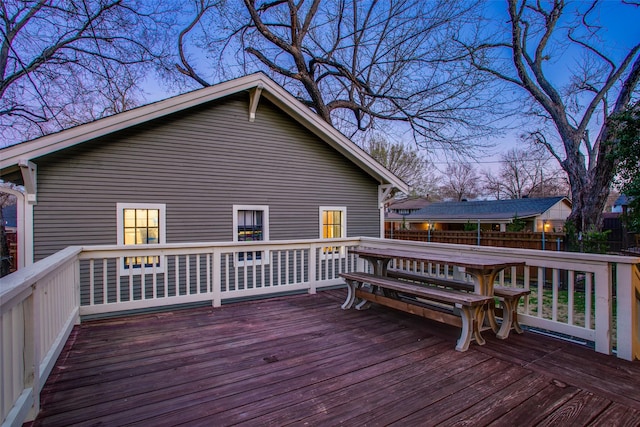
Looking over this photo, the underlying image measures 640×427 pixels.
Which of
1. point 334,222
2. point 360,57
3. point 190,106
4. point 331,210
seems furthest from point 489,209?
point 190,106

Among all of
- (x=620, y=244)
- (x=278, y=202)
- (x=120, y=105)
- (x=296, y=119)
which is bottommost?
(x=620, y=244)

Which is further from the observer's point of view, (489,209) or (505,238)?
(489,209)

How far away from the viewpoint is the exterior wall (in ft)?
18.1

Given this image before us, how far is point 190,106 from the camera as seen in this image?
20.3 ft

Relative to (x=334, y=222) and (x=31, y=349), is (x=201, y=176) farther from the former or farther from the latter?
(x=31, y=349)

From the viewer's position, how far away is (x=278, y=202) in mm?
7344

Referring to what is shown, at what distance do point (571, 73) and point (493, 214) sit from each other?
9145 mm

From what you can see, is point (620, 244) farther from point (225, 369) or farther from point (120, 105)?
point (120, 105)

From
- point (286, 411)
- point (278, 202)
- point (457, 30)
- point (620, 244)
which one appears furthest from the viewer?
point (620, 244)

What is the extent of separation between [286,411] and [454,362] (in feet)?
4.78

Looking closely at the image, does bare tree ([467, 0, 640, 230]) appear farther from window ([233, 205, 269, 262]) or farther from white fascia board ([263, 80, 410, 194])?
window ([233, 205, 269, 262])

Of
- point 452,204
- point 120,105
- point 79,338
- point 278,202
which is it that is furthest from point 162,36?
point 452,204

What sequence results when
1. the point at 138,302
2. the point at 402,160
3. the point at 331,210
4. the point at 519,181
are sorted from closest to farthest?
the point at 138,302 → the point at 331,210 → the point at 402,160 → the point at 519,181

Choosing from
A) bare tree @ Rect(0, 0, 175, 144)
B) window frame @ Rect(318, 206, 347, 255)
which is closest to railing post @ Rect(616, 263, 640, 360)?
window frame @ Rect(318, 206, 347, 255)
